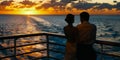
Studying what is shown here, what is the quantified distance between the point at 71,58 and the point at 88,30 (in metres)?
0.54

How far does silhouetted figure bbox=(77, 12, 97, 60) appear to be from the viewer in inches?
181

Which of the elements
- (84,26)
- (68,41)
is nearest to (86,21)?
(84,26)

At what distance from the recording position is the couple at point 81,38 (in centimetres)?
460

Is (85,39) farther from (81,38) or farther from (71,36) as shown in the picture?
(71,36)

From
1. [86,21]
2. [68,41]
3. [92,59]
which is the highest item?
[86,21]

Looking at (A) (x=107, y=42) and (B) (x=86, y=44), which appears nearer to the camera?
(B) (x=86, y=44)

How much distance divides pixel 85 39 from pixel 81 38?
0.07 m

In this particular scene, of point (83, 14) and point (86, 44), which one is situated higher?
point (83, 14)

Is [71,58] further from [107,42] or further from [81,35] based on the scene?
[107,42]

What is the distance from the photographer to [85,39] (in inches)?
181

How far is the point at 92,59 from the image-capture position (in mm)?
4699

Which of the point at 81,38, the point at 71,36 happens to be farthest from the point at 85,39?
the point at 71,36

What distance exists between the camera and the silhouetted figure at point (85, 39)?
4605 millimetres

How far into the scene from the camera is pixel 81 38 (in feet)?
15.1
